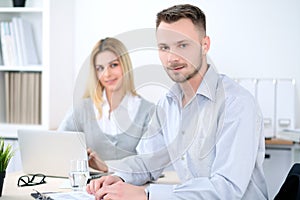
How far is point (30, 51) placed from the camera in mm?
3746

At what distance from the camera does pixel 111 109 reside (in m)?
3.20

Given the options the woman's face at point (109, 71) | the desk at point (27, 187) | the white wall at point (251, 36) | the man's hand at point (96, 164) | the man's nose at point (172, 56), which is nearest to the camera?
the man's nose at point (172, 56)

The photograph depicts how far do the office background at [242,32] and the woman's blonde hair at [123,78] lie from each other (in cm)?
47

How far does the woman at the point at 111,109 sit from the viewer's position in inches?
121

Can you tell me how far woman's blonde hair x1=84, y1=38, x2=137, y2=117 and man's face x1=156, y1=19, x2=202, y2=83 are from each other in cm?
123

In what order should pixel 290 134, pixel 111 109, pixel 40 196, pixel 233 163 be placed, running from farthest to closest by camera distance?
pixel 290 134 < pixel 111 109 < pixel 40 196 < pixel 233 163

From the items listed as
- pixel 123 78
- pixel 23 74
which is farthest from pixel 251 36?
pixel 23 74

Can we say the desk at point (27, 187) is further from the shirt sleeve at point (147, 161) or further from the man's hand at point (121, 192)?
the man's hand at point (121, 192)

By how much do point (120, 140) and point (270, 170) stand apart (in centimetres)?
103

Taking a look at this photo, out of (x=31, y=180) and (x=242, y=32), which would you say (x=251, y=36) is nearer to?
(x=242, y=32)

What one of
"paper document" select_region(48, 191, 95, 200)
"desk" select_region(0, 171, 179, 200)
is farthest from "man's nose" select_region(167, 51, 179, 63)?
"desk" select_region(0, 171, 179, 200)

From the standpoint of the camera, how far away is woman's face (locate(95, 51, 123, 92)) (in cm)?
320

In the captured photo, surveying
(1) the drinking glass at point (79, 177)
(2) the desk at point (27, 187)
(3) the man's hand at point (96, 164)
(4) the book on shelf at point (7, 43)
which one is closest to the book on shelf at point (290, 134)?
(2) the desk at point (27, 187)

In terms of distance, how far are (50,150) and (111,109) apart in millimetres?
851
